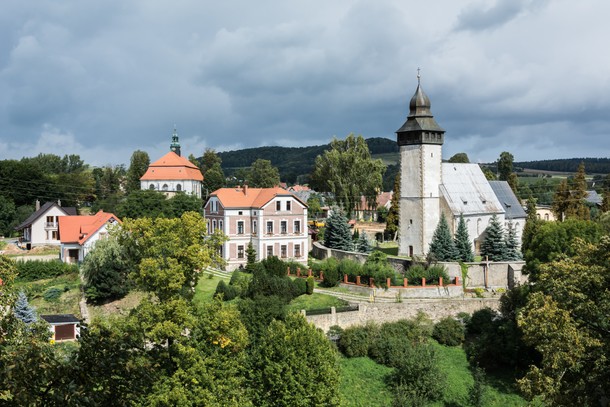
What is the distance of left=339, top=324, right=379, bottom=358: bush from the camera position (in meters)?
30.5

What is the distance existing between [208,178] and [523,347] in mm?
58784

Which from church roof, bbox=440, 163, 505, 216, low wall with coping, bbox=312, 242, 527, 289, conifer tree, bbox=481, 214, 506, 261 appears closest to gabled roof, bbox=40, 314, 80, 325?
low wall with coping, bbox=312, 242, 527, 289

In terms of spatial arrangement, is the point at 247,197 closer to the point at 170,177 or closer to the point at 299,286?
the point at 299,286

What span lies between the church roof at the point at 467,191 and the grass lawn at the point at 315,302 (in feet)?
48.4

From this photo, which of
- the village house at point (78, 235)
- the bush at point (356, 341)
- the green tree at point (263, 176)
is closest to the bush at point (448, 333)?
the bush at point (356, 341)

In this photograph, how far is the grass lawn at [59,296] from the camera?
36.5 meters

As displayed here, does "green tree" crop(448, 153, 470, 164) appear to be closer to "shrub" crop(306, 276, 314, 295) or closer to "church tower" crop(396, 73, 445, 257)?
"church tower" crop(396, 73, 445, 257)

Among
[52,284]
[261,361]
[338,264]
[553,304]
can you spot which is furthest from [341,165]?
[553,304]

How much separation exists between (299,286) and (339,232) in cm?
1276

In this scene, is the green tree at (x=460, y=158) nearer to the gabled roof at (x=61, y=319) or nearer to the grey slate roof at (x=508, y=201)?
the grey slate roof at (x=508, y=201)

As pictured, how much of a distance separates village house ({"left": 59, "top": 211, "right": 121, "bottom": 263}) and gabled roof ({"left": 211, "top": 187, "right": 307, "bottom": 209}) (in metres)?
8.22

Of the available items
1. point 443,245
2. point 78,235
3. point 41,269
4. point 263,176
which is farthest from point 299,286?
point 263,176

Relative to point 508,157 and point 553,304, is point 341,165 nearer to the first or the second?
point 508,157

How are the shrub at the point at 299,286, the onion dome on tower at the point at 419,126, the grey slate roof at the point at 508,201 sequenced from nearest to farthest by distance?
the shrub at the point at 299,286 → the onion dome on tower at the point at 419,126 → the grey slate roof at the point at 508,201
